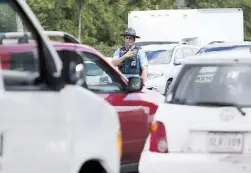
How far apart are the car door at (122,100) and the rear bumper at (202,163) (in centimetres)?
179

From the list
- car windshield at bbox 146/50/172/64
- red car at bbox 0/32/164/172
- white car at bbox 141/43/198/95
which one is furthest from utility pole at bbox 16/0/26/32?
car windshield at bbox 146/50/172/64

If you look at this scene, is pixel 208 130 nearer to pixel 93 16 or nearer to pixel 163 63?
pixel 163 63

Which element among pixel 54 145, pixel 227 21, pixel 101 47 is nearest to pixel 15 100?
pixel 54 145

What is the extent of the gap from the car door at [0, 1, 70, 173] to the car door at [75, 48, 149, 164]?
11.7 ft

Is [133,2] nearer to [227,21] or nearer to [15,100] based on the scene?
[227,21]

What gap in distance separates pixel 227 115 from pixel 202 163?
1.54 ft

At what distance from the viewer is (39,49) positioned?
5496 millimetres

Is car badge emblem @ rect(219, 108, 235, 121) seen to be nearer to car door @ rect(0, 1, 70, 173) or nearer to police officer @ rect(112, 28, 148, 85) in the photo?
car door @ rect(0, 1, 70, 173)

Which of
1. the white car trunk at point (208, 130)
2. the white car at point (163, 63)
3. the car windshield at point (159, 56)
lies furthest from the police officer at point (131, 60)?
the car windshield at point (159, 56)

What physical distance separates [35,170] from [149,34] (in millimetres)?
26864

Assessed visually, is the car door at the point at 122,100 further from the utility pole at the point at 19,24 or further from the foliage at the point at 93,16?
the foliage at the point at 93,16

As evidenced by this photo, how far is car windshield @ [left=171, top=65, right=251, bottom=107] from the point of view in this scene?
24.2 feet

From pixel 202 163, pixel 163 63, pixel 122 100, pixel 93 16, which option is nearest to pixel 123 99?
pixel 122 100

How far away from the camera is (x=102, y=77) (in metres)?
9.33
